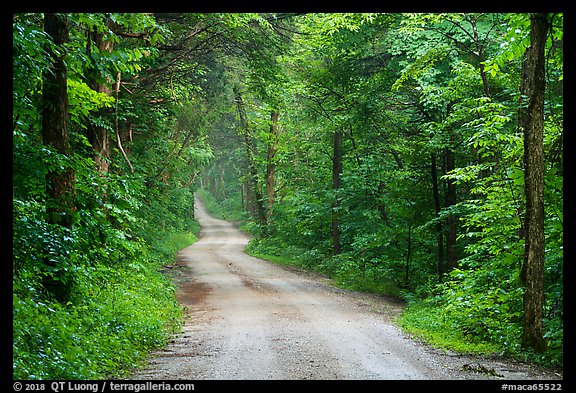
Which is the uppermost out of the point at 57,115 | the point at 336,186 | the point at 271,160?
the point at 271,160

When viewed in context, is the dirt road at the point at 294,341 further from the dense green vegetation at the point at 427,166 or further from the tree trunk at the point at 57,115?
the tree trunk at the point at 57,115

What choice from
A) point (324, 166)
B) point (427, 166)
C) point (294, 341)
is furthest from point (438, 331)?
point (324, 166)

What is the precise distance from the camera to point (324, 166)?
2745 centimetres

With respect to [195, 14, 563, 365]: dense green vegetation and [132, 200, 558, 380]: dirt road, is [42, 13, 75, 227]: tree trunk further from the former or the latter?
[195, 14, 563, 365]: dense green vegetation

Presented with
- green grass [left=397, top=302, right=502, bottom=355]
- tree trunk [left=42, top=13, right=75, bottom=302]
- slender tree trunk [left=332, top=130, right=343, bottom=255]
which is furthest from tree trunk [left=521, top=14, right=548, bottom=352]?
slender tree trunk [left=332, top=130, right=343, bottom=255]

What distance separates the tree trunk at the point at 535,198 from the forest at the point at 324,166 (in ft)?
0.08

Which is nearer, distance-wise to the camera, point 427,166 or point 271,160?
point 427,166

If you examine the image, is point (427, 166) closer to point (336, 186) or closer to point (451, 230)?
point (451, 230)

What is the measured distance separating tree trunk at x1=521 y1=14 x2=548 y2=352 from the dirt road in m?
0.89

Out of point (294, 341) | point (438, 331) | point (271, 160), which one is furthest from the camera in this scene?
point (271, 160)

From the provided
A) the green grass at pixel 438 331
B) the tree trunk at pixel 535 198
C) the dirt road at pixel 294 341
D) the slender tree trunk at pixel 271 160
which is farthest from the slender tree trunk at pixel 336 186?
the tree trunk at pixel 535 198

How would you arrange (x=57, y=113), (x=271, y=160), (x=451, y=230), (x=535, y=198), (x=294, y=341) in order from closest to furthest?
1. (x=535, y=198)
2. (x=57, y=113)
3. (x=294, y=341)
4. (x=451, y=230)
5. (x=271, y=160)

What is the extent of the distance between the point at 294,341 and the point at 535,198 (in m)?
4.88
